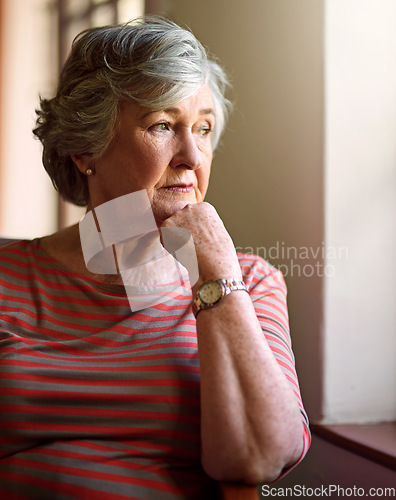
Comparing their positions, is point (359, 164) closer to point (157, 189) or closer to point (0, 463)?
point (157, 189)

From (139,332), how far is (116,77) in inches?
21.6

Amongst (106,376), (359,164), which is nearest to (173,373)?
(106,376)

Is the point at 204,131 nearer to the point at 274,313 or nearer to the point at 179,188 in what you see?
the point at 179,188

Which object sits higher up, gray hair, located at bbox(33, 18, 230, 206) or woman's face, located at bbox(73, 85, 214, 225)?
gray hair, located at bbox(33, 18, 230, 206)

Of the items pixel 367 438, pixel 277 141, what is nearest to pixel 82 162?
pixel 277 141

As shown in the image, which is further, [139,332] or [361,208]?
[361,208]

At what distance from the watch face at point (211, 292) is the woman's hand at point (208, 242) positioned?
0.04ft

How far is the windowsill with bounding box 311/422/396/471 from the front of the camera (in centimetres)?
120

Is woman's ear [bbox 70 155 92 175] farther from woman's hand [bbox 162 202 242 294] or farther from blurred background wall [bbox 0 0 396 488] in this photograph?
blurred background wall [bbox 0 0 396 488]

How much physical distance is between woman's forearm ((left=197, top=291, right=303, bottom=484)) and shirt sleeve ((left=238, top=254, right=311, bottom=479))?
0.07 m

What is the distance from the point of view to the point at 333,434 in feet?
4.43

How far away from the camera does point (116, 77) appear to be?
46.3 inches

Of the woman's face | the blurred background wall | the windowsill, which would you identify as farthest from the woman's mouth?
the windowsill

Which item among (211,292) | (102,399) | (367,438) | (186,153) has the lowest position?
(367,438)
